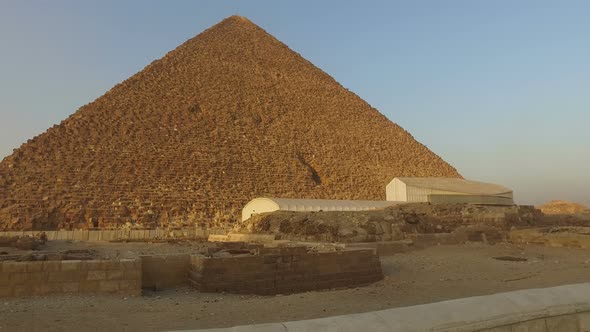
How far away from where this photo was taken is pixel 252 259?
675cm

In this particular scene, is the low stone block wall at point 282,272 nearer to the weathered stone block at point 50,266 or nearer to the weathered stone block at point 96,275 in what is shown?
the weathered stone block at point 96,275

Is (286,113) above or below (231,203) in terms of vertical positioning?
above

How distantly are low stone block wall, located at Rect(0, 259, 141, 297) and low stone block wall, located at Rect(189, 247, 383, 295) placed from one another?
1007 mm

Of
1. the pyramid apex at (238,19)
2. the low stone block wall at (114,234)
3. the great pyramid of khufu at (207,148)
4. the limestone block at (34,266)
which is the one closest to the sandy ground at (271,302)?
the limestone block at (34,266)

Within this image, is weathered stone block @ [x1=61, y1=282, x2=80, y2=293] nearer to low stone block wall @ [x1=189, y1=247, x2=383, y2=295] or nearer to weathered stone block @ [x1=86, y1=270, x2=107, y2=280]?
weathered stone block @ [x1=86, y1=270, x2=107, y2=280]

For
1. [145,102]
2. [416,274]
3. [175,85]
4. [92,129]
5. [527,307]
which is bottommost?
[416,274]

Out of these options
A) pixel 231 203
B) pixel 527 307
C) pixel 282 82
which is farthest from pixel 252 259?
pixel 282 82

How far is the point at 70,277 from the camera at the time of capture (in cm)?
581

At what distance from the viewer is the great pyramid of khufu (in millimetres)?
27953

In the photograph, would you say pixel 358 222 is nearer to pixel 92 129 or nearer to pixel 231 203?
pixel 231 203

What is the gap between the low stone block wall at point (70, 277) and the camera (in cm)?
559

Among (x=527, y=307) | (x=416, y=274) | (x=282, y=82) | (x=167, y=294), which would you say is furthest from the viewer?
(x=282, y=82)

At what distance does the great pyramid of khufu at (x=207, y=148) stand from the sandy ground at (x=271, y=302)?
22.5m

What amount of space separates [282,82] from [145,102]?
17.3 m
